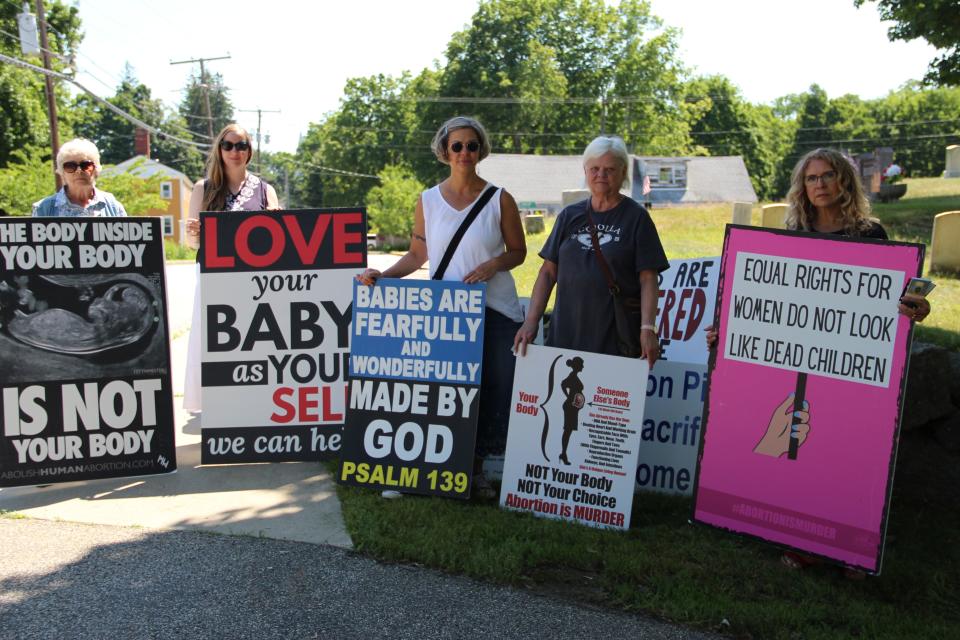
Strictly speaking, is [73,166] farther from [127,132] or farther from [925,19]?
[127,132]

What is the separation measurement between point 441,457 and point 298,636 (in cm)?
165

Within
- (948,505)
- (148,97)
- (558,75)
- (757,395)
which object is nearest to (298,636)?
(757,395)

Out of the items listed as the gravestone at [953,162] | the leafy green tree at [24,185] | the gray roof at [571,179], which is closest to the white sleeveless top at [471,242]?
the leafy green tree at [24,185]

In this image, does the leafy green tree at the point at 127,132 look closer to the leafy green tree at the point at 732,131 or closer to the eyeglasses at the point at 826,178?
the leafy green tree at the point at 732,131

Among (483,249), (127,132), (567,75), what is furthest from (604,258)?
(127,132)

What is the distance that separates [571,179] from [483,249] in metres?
56.5

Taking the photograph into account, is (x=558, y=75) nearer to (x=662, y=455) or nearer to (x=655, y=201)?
(x=655, y=201)

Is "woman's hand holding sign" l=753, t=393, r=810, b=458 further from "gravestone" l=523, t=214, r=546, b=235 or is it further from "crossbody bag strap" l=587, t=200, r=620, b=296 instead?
"gravestone" l=523, t=214, r=546, b=235

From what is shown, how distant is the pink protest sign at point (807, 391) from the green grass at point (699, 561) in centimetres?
22

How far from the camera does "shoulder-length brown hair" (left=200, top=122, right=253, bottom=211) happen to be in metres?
5.65

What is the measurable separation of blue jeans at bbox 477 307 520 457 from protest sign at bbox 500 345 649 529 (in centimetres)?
31

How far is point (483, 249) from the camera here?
193 inches

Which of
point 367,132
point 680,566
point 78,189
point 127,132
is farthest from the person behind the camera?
point 127,132

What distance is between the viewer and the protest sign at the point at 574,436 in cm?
453
